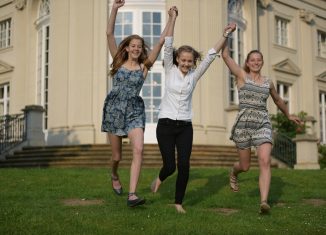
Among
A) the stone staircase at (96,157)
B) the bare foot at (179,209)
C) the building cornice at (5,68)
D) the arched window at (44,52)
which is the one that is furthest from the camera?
the building cornice at (5,68)

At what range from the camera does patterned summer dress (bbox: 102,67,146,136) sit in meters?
5.94

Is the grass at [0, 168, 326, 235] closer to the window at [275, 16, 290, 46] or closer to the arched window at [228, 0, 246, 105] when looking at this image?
the arched window at [228, 0, 246, 105]

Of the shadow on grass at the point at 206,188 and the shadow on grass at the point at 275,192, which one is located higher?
the shadow on grass at the point at 206,188

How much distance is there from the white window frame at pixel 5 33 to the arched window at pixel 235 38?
1065cm

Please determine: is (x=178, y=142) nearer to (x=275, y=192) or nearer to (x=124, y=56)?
(x=124, y=56)

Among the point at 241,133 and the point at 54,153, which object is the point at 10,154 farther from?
the point at 241,133

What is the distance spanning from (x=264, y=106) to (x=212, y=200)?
1.41 meters

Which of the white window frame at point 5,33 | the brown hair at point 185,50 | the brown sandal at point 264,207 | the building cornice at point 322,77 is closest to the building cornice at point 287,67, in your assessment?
the building cornice at point 322,77

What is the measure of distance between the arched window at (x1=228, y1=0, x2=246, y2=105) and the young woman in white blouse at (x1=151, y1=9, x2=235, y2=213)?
1530cm

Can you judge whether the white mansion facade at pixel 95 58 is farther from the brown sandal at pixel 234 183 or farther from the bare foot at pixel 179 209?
the bare foot at pixel 179 209

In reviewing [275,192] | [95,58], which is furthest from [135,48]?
[95,58]

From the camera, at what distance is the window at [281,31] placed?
25.6m

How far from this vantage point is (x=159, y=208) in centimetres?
590

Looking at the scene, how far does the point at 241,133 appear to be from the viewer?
6402mm
